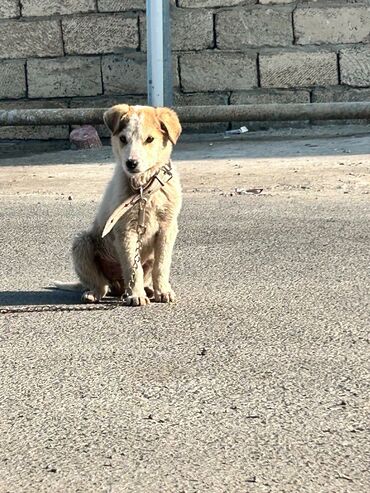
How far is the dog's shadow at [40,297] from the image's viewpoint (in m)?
6.38

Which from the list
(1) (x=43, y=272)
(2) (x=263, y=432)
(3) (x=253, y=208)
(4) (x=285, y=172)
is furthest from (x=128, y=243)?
(4) (x=285, y=172)

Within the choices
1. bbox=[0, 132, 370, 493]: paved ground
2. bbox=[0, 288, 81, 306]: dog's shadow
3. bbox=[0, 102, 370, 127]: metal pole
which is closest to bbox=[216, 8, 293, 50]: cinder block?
bbox=[0, 102, 370, 127]: metal pole

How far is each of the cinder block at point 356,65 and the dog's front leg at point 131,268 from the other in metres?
8.51

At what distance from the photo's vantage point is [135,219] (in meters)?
5.99

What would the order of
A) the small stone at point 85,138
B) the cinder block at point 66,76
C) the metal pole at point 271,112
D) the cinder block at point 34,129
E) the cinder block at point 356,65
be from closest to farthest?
the metal pole at point 271,112
the small stone at point 85,138
the cinder block at point 356,65
the cinder block at point 66,76
the cinder block at point 34,129

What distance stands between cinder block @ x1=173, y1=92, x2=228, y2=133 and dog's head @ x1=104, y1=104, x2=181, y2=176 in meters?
8.26

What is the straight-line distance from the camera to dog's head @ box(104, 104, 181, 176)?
5.95m

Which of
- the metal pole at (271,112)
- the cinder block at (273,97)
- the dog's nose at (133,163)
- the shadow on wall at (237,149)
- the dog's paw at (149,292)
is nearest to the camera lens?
the dog's nose at (133,163)

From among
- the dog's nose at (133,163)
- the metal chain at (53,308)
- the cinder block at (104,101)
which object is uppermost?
the dog's nose at (133,163)

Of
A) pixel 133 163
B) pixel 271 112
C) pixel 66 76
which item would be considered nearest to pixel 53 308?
pixel 133 163

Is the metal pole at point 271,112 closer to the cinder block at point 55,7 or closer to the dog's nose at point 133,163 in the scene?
the cinder block at point 55,7

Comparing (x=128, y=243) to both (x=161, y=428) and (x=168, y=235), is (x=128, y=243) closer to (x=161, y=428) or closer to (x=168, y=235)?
(x=168, y=235)

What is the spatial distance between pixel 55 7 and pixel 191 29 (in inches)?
65.3

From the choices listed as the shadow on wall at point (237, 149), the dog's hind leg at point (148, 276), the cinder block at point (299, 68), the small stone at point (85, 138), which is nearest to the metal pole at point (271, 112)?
the shadow on wall at point (237, 149)
